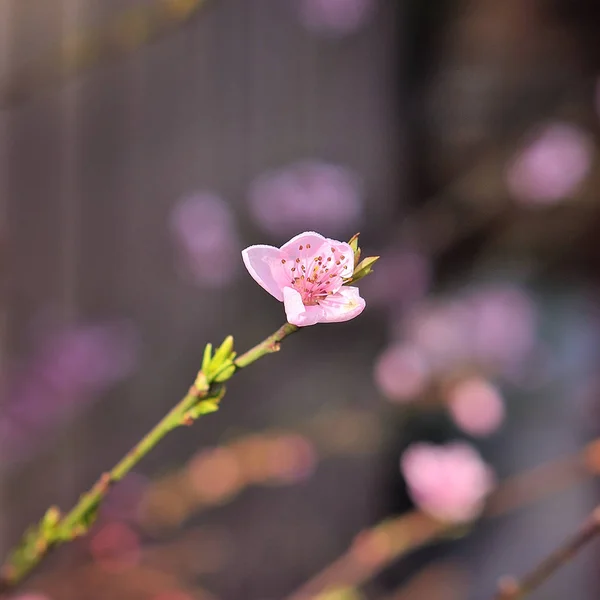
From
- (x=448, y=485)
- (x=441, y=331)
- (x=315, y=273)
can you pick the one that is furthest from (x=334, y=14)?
(x=315, y=273)

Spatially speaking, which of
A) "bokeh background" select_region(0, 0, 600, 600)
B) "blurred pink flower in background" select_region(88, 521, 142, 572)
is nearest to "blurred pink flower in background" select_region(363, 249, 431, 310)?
"bokeh background" select_region(0, 0, 600, 600)

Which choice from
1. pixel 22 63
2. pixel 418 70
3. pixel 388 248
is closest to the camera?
pixel 22 63

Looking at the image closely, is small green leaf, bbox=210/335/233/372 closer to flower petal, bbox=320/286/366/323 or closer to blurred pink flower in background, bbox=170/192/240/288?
flower petal, bbox=320/286/366/323

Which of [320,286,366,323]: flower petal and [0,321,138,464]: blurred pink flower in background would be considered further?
[0,321,138,464]: blurred pink flower in background

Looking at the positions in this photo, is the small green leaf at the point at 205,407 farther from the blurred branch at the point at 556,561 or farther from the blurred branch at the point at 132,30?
the blurred branch at the point at 132,30

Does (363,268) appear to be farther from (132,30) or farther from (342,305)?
(132,30)

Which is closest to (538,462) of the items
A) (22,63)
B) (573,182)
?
(573,182)

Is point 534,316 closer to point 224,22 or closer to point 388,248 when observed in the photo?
point 388,248
